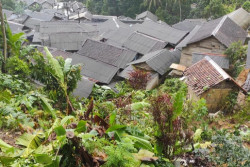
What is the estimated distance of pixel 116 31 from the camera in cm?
2848

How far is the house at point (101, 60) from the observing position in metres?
19.3

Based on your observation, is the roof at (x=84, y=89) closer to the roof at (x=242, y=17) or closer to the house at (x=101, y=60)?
the house at (x=101, y=60)

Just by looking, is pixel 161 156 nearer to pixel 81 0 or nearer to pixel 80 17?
pixel 80 17

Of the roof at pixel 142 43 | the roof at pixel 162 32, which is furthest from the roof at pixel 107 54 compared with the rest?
the roof at pixel 162 32

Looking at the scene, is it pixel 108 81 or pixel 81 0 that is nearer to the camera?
pixel 108 81

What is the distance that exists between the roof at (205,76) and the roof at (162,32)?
12.9 m

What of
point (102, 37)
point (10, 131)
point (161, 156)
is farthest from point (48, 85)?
point (102, 37)

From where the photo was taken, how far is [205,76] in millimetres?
11945

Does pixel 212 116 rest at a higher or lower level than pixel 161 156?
lower

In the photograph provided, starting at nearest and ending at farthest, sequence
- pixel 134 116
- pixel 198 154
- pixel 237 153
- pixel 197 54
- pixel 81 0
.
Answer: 1. pixel 237 153
2. pixel 198 154
3. pixel 134 116
4. pixel 197 54
5. pixel 81 0

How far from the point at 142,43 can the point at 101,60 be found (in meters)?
5.84

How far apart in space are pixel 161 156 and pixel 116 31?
24.9 m

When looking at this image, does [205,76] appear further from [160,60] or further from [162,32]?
[162,32]

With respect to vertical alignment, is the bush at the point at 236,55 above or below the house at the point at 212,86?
below
